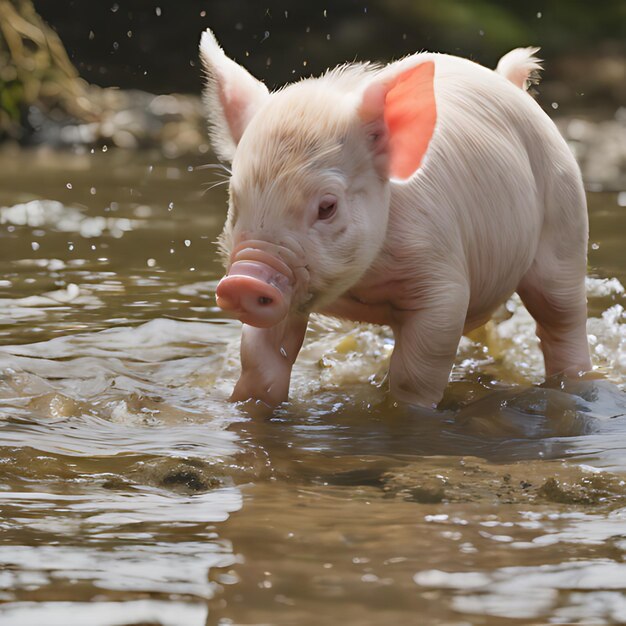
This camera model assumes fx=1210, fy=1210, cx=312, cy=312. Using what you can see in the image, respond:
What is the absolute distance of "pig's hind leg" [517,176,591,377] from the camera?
419cm

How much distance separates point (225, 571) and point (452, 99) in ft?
6.98

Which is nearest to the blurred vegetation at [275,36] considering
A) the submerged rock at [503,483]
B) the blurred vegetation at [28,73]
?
the blurred vegetation at [28,73]

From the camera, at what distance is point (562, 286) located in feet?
14.0

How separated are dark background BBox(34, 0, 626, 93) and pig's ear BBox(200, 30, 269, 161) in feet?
30.6

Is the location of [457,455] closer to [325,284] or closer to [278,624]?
[325,284]

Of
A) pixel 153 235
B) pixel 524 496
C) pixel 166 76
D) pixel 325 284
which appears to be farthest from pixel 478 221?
pixel 166 76

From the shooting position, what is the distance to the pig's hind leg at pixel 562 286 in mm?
4191

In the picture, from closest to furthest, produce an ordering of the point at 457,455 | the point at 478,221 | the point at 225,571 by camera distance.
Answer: the point at 225,571 → the point at 457,455 → the point at 478,221

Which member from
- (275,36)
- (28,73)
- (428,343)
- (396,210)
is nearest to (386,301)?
(428,343)

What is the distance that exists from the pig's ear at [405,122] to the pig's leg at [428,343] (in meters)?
0.39

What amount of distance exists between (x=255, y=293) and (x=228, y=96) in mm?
888

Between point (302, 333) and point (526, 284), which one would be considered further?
point (526, 284)

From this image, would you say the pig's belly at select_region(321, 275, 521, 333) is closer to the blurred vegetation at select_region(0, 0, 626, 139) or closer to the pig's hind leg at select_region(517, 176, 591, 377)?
the pig's hind leg at select_region(517, 176, 591, 377)

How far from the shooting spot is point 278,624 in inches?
82.4
